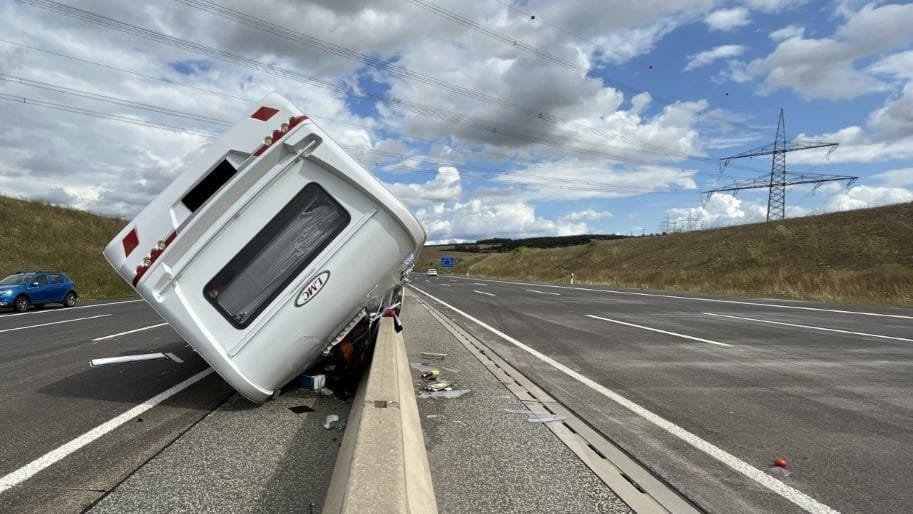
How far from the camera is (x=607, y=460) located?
3859mm

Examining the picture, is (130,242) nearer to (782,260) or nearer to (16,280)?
(16,280)

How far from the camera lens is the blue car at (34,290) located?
1853 centimetres

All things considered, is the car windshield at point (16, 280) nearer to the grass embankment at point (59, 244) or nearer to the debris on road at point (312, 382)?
the grass embankment at point (59, 244)

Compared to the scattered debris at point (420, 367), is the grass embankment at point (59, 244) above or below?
above

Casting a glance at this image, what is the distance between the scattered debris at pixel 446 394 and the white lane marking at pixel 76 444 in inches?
103

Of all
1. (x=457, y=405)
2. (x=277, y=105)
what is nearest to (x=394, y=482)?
(x=457, y=405)

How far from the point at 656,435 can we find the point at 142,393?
5125 millimetres

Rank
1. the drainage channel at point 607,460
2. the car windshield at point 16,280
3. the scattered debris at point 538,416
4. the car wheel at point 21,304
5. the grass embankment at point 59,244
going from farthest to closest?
the grass embankment at point 59,244 → the car windshield at point 16,280 → the car wheel at point 21,304 → the scattered debris at point 538,416 → the drainage channel at point 607,460

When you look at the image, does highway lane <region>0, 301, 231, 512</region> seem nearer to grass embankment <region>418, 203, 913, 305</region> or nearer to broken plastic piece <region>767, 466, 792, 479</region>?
broken plastic piece <region>767, 466, 792, 479</region>

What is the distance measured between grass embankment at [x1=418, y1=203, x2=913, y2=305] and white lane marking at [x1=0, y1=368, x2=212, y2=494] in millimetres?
23963

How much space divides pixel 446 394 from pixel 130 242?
3282 mm

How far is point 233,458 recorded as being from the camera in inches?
152

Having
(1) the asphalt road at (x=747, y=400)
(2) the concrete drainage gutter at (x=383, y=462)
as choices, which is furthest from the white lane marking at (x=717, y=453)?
(2) the concrete drainage gutter at (x=383, y=462)

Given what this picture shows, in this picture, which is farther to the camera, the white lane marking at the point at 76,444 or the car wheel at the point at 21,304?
the car wheel at the point at 21,304
